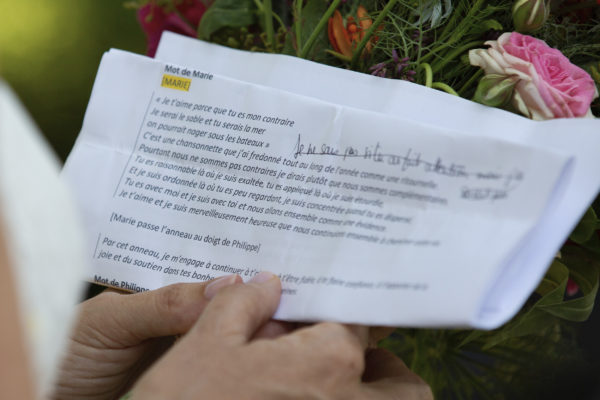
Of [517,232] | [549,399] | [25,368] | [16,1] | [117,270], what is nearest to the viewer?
[25,368]

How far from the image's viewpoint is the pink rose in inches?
14.1

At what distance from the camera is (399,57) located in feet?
1.39

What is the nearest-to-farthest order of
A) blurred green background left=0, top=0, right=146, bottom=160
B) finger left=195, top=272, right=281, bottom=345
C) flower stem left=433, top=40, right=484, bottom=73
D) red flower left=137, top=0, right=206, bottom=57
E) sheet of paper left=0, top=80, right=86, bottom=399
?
sheet of paper left=0, top=80, right=86, bottom=399 < finger left=195, top=272, right=281, bottom=345 < flower stem left=433, top=40, right=484, bottom=73 < red flower left=137, top=0, right=206, bottom=57 < blurred green background left=0, top=0, right=146, bottom=160

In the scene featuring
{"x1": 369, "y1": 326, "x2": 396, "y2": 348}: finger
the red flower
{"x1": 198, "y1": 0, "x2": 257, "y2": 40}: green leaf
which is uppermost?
{"x1": 198, "y1": 0, "x2": 257, "y2": 40}: green leaf

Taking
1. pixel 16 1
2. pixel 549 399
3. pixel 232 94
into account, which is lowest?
pixel 549 399

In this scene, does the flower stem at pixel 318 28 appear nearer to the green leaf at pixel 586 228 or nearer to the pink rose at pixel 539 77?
the pink rose at pixel 539 77

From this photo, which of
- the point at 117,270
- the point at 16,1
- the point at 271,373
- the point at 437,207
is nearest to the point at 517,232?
the point at 437,207

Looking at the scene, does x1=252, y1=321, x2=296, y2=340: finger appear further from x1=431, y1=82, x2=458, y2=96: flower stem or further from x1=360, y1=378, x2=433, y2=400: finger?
x1=431, y1=82, x2=458, y2=96: flower stem

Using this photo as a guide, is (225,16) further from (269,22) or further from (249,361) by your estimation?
(249,361)

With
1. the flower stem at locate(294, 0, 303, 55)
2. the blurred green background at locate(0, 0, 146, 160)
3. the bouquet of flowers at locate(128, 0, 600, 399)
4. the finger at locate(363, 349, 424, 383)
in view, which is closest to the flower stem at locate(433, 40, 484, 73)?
the bouquet of flowers at locate(128, 0, 600, 399)

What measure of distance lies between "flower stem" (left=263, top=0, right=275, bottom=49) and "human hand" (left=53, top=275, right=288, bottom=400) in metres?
0.22

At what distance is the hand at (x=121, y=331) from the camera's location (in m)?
0.35

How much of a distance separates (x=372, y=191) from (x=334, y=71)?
116 mm

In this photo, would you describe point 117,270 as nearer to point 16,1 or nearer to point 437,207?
point 437,207
